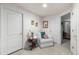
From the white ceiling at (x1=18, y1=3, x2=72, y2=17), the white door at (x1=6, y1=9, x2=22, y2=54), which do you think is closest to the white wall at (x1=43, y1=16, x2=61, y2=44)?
the white ceiling at (x1=18, y1=3, x2=72, y2=17)

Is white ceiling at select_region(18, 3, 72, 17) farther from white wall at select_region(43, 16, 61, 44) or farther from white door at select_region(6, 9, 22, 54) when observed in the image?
white wall at select_region(43, 16, 61, 44)

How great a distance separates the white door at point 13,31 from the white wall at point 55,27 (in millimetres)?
2617

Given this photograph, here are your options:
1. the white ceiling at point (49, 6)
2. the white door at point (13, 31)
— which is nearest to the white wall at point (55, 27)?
the white ceiling at point (49, 6)

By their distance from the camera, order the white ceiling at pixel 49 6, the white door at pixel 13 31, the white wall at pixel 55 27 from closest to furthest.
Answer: the white door at pixel 13 31 < the white ceiling at pixel 49 6 < the white wall at pixel 55 27

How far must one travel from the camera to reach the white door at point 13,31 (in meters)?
3.03

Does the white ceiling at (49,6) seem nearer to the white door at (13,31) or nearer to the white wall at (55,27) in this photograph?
the white door at (13,31)

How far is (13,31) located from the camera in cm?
327

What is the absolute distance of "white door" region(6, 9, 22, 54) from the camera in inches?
119

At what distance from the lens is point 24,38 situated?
4.05m

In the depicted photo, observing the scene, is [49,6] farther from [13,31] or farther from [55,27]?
[55,27]

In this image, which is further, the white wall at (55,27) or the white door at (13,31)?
the white wall at (55,27)

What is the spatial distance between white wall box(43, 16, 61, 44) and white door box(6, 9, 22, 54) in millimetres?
2617
